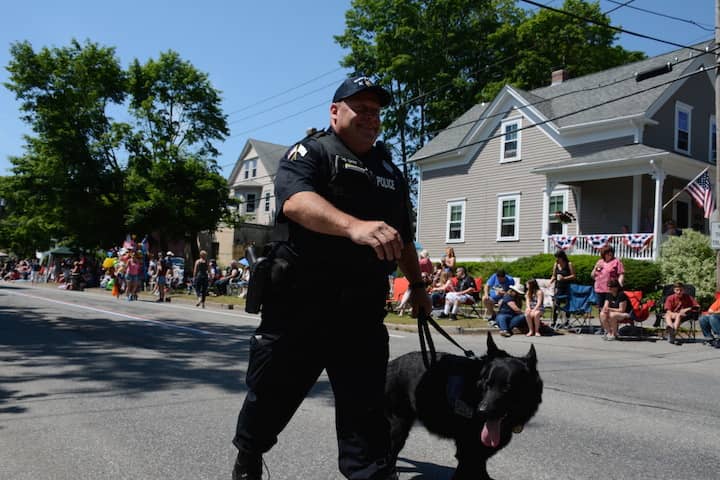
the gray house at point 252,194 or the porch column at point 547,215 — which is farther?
the gray house at point 252,194

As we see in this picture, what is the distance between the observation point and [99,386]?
5.97 meters

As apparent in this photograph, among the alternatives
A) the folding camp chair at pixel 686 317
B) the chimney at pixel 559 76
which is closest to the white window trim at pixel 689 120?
the chimney at pixel 559 76

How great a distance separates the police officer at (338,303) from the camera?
253 centimetres

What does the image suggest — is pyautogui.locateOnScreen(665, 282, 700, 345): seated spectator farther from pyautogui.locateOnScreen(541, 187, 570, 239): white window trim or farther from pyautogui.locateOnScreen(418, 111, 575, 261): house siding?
pyautogui.locateOnScreen(418, 111, 575, 261): house siding

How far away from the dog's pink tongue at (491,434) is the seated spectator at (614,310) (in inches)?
402

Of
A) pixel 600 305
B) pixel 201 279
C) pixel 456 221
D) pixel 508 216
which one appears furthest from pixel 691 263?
pixel 201 279

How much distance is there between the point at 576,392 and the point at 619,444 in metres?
1.98

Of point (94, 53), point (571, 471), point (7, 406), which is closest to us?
point (571, 471)

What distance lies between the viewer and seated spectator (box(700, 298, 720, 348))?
11.5 metres

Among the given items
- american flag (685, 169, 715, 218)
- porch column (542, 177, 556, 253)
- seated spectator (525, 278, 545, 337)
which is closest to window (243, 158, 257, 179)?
porch column (542, 177, 556, 253)

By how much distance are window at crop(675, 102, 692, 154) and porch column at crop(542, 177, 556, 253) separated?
17.6 ft

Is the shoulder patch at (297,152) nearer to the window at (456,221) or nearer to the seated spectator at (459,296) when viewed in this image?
the seated spectator at (459,296)

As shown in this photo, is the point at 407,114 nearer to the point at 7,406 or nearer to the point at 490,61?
the point at 490,61

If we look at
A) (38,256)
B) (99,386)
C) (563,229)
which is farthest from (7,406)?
(38,256)
